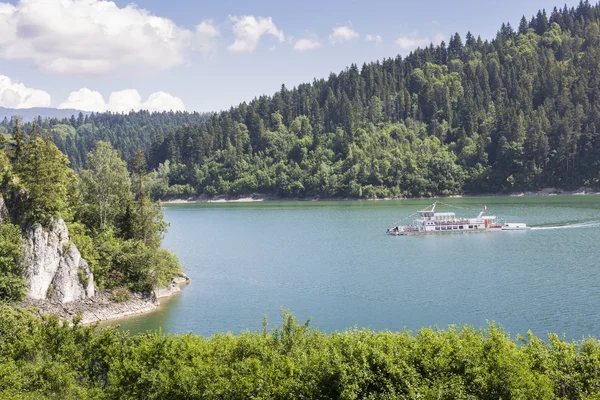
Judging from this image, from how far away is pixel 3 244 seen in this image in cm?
4125

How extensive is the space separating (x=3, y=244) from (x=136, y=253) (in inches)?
492

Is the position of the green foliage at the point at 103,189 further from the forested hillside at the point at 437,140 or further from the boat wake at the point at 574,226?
the forested hillside at the point at 437,140

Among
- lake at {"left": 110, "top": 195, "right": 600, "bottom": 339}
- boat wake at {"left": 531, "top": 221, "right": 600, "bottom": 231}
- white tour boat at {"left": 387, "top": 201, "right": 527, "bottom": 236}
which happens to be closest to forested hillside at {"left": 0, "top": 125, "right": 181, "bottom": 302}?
lake at {"left": 110, "top": 195, "right": 600, "bottom": 339}

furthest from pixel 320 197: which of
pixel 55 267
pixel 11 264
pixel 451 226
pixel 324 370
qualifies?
pixel 324 370

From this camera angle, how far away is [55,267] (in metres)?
45.1

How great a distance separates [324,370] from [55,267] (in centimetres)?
2998

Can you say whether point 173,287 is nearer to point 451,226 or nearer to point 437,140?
point 451,226

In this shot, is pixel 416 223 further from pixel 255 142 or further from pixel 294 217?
pixel 255 142

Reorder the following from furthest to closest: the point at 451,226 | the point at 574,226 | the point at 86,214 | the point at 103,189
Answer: the point at 451,226
the point at 574,226
the point at 103,189
the point at 86,214

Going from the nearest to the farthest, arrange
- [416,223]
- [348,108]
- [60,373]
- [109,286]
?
1. [60,373]
2. [109,286]
3. [416,223]
4. [348,108]

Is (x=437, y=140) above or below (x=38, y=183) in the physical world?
above

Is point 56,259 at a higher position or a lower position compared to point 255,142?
lower

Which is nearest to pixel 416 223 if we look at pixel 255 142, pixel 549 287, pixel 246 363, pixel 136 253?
pixel 549 287

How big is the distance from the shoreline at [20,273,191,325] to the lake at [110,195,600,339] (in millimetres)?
1112
